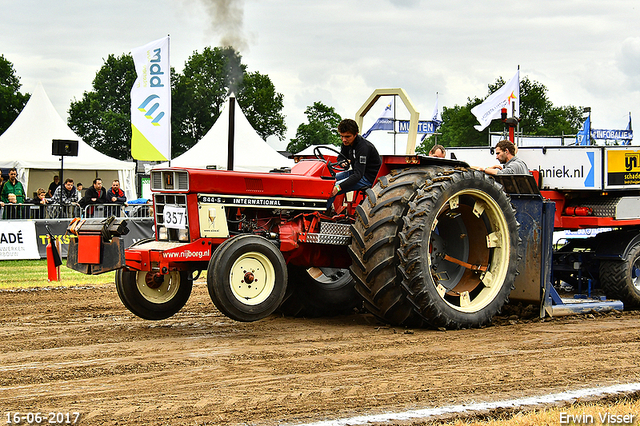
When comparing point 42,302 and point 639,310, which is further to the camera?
point 42,302

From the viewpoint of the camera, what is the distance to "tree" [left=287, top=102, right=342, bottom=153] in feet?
228

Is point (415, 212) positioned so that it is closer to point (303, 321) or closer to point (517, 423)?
point (303, 321)

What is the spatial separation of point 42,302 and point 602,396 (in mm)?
7257

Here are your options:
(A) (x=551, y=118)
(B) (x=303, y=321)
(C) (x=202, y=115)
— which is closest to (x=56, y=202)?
(B) (x=303, y=321)

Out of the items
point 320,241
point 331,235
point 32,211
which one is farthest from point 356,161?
point 32,211

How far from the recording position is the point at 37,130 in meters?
24.1

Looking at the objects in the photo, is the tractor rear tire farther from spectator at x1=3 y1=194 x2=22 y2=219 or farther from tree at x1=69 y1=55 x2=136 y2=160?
tree at x1=69 y1=55 x2=136 y2=160

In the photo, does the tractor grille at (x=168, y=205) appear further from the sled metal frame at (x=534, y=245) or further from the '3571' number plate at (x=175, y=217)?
the sled metal frame at (x=534, y=245)

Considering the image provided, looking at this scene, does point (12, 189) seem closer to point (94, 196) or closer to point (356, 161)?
point (94, 196)

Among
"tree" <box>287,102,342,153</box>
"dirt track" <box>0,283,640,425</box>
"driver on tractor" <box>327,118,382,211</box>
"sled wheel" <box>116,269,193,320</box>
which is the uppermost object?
"tree" <box>287,102,342,153</box>

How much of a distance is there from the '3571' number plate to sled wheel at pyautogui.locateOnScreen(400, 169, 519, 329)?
1.96 m

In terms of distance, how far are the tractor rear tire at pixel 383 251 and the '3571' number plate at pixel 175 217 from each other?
1.54 m

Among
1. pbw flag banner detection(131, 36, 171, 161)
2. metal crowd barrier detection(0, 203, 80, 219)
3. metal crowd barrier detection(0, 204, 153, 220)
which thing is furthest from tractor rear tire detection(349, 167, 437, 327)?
metal crowd barrier detection(0, 203, 80, 219)
